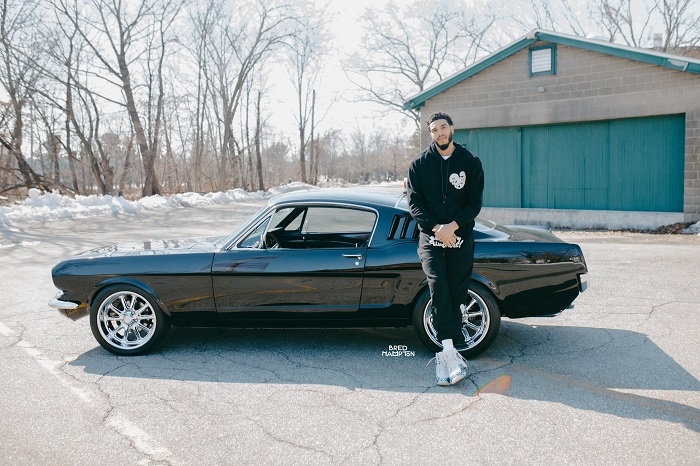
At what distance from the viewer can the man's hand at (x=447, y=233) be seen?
416 cm

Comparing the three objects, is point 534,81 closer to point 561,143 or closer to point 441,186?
point 561,143

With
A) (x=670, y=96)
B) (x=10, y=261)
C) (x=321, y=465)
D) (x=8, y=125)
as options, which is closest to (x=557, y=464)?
(x=321, y=465)

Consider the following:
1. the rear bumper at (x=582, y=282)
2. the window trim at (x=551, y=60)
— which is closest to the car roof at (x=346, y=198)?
the rear bumper at (x=582, y=282)

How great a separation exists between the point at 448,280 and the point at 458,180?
0.71 metres

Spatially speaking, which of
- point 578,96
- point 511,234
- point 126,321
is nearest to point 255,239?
point 126,321

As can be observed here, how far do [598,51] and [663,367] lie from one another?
12.2 m

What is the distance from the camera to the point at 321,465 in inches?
122

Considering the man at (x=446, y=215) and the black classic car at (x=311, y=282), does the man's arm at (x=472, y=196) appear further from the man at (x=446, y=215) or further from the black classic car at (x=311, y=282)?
the black classic car at (x=311, y=282)

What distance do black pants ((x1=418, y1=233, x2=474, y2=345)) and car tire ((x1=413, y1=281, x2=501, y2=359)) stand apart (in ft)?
1.35

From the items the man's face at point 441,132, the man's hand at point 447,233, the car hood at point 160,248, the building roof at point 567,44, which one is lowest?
the car hood at point 160,248

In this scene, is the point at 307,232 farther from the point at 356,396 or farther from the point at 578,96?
the point at 578,96

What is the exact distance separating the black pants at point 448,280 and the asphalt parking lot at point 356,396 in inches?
16.3

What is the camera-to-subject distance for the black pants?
4.28m

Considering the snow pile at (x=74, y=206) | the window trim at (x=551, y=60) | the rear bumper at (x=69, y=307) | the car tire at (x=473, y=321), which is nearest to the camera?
the car tire at (x=473, y=321)
